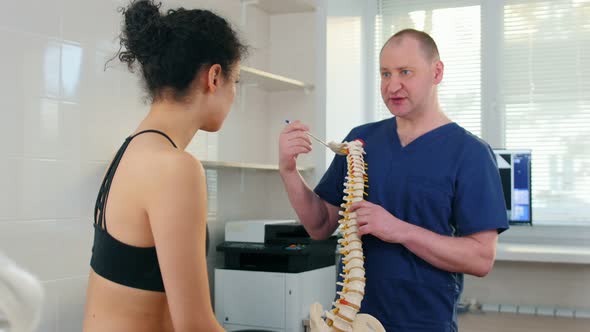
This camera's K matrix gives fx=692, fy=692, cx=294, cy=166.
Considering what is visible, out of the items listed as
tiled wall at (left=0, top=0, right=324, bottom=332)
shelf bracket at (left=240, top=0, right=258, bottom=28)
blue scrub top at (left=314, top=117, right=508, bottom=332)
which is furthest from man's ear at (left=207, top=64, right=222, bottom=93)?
shelf bracket at (left=240, top=0, right=258, bottom=28)

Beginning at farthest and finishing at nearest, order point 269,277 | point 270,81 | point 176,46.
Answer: point 270,81, point 269,277, point 176,46

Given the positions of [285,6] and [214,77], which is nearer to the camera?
[214,77]

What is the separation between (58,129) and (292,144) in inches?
40.8

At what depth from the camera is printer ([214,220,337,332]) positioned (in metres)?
3.05

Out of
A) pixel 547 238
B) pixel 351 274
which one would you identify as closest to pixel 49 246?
pixel 351 274

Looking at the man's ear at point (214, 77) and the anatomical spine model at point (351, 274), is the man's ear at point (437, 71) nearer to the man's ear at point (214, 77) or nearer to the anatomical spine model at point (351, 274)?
the anatomical spine model at point (351, 274)

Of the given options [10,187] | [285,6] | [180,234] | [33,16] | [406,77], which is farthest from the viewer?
[285,6]

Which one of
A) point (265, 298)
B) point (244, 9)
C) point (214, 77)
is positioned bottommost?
point (265, 298)

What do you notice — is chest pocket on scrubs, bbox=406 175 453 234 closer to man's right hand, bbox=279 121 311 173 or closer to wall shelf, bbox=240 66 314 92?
man's right hand, bbox=279 121 311 173

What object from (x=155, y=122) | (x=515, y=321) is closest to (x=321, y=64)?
(x=515, y=321)

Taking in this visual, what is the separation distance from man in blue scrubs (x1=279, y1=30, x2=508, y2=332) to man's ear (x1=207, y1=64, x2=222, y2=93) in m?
0.53

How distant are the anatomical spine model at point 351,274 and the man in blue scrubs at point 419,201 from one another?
0.04 meters

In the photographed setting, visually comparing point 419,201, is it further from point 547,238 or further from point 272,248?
point 547,238

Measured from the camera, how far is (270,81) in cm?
374
